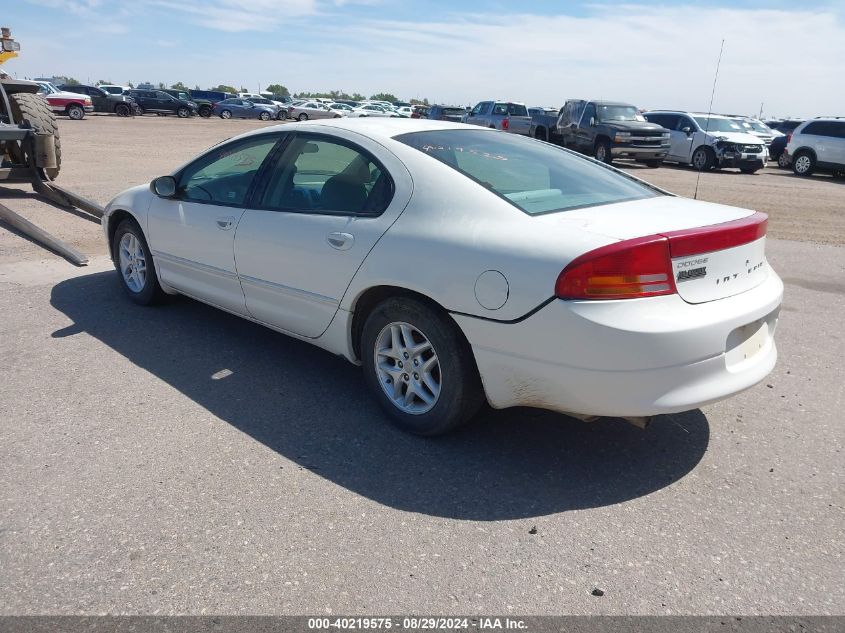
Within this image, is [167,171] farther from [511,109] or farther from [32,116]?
[511,109]

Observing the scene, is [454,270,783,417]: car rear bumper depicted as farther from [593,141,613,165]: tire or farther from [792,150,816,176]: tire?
[792,150,816,176]: tire

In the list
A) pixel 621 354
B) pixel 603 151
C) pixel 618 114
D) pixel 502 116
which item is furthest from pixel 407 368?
pixel 502 116

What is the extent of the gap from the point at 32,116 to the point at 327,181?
7.43m

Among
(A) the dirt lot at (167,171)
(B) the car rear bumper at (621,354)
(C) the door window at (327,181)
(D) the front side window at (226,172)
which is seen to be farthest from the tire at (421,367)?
(A) the dirt lot at (167,171)

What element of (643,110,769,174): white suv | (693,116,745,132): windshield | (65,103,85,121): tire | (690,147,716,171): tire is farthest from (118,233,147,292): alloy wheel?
(65,103,85,121): tire

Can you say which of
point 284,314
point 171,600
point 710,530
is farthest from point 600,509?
point 284,314

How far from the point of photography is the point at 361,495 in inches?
122

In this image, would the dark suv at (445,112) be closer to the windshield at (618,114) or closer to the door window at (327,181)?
the windshield at (618,114)

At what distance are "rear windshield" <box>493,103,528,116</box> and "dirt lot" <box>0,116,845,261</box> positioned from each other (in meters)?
6.60

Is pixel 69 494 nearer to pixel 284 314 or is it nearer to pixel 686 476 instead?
pixel 284 314

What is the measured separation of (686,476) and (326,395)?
1978 mm

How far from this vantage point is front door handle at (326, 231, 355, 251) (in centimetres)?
371

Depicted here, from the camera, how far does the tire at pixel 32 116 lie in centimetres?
956

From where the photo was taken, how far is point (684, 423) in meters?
3.84
